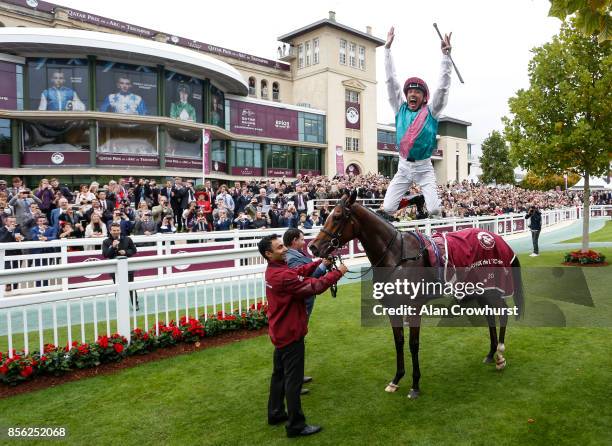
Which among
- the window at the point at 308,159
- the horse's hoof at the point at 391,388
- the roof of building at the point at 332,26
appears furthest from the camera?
the roof of building at the point at 332,26

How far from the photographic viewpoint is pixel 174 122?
2898cm

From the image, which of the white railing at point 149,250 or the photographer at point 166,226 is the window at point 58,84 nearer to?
the photographer at point 166,226

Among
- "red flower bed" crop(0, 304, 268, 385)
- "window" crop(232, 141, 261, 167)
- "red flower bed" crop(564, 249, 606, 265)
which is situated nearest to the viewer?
"red flower bed" crop(0, 304, 268, 385)

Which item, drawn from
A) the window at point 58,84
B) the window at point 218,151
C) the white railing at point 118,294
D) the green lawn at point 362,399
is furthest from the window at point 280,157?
the green lawn at point 362,399

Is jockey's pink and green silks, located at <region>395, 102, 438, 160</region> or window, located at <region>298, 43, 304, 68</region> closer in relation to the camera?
jockey's pink and green silks, located at <region>395, 102, 438, 160</region>

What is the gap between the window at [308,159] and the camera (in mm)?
39872

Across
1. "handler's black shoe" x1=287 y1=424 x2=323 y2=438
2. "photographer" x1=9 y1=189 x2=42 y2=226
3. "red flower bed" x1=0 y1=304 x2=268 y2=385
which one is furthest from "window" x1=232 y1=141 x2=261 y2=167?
"handler's black shoe" x1=287 y1=424 x2=323 y2=438

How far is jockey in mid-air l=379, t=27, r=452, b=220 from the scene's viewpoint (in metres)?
5.55

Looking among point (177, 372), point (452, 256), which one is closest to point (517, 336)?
point (452, 256)

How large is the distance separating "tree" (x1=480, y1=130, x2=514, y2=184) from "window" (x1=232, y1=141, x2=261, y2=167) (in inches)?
1261

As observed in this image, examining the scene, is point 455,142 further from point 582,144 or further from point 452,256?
point 452,256

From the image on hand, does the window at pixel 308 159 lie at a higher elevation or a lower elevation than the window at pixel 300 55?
lower

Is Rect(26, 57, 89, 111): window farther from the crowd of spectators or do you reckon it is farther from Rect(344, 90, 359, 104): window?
Rect(344, 90, 359, 104): window

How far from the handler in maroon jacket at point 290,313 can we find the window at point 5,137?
28.5 meters
